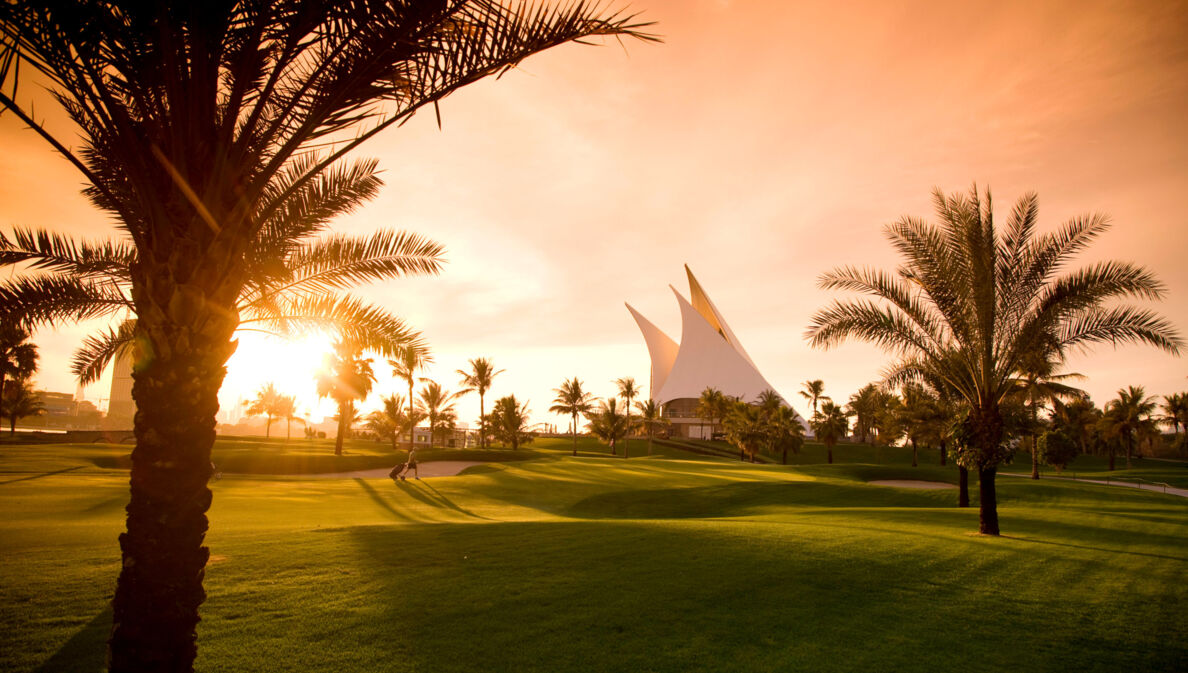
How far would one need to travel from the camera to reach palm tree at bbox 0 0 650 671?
12.2 feet

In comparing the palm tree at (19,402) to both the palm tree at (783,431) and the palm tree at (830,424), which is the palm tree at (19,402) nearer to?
the palm tree at (783,431)

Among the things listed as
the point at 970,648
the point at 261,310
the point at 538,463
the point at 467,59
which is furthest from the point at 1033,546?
the point at 538,463

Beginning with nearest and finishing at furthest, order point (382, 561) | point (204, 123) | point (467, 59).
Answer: point (204, 123) → point (467, 59) → point (382, 561)

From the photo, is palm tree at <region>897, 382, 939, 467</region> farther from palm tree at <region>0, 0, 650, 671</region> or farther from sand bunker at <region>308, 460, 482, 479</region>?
sand bunker at <region>308, 460, 482, 479</region>

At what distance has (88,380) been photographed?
411 inches

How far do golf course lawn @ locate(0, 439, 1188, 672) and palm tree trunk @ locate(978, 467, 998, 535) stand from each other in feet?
1.21

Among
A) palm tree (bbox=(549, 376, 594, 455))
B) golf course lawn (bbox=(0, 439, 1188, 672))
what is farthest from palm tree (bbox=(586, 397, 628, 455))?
golf course lawn (bbox=(0, 439, 1188, 672))

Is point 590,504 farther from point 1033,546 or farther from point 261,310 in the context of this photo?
point 261,310

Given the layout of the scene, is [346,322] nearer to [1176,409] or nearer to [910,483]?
[910,483]

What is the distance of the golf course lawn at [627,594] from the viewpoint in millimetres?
5297

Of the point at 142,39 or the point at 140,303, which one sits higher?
the point at 142,39

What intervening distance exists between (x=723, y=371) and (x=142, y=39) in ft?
247

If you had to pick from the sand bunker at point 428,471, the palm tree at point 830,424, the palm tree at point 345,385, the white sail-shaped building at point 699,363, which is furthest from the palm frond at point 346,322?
the white sail-shaped building at point 699,363

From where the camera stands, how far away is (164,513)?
3.70 meters
